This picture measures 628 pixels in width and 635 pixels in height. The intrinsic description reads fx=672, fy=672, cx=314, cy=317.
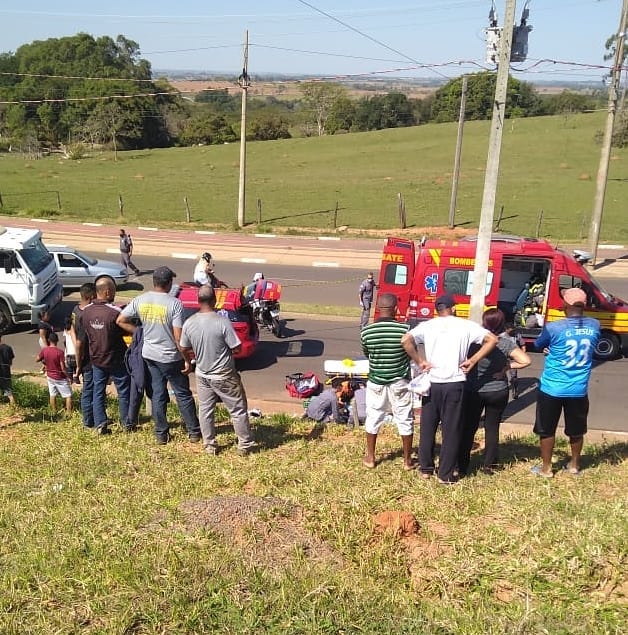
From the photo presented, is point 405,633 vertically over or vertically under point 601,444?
over

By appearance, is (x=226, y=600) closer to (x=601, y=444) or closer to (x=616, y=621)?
(x=616, y=621)

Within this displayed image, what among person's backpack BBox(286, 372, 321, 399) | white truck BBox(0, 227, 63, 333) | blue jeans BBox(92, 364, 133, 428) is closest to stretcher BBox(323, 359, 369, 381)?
person's backpack BBox(286, 372, 321, 399)

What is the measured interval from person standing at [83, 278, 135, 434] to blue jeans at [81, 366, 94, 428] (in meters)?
0.24

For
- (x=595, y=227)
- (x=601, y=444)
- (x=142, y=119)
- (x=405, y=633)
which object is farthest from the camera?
(x=142, y=119)

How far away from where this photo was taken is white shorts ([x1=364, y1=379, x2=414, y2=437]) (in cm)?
651

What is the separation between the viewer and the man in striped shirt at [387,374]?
20.8 feet

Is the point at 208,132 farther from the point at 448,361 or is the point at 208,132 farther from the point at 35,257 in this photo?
the point at 448,361

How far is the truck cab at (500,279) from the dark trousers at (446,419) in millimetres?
7913

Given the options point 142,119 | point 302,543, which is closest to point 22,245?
point 302,543

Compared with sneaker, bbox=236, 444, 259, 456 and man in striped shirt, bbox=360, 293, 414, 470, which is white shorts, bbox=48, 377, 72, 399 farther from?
man in striped shirt, bbox=360, 293, 414, 470

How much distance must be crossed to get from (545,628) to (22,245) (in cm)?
1378

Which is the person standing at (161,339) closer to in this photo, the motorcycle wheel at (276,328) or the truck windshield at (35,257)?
the motorcycle wheel at (276,328)

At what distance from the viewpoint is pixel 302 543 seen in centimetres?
480

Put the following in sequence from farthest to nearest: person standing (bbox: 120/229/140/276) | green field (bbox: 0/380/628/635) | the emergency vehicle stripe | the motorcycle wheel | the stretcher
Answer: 1. person standing (bbox: 120/229/140/276)
2. the motorcycle wheel
3. the emergency vehicle stripe
4. the stretcher
5. green field (bbox: 0/380/628/635)
